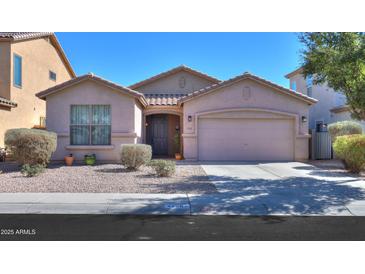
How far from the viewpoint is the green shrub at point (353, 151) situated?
38.6 feet

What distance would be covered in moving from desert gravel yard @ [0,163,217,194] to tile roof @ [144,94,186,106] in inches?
205

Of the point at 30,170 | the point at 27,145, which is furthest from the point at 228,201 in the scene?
the point at 27,145

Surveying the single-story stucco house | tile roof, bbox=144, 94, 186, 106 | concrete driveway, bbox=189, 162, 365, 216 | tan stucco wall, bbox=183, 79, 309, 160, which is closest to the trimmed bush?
the single-story stucco house

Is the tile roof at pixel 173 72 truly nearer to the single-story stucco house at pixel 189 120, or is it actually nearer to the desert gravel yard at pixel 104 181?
the single-story stucco house at pixel 189 120

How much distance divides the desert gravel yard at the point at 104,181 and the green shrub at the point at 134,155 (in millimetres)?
313

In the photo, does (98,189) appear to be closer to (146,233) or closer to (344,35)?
(146,233)

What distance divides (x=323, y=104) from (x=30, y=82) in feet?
63.4

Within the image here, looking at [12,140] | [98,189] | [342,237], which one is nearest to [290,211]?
[342,237]

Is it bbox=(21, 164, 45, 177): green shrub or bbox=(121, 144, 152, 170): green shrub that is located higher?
bbox=(121, 144, 152, 170): green shrub

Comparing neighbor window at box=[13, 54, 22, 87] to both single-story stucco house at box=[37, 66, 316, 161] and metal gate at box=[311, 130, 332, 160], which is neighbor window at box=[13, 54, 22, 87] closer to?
single-story stucco house at box=[37, 66, 316, 161]

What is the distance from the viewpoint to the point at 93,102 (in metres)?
14.5

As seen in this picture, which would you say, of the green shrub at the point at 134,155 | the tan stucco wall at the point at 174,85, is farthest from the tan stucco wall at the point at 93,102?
the tan stucco wall at the point at 174,85

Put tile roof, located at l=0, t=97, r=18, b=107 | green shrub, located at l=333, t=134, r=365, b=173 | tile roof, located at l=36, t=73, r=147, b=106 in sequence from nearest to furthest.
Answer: green shrub, located at l=333, t=134, r=365, b=173 < tile roof, located at l=36, t=73, r=147, b=106 < tile roof, located at l=0, t=97, r=18, b=107

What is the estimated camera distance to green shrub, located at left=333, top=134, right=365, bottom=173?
11.8m
